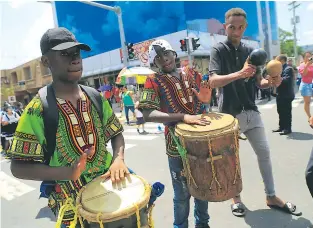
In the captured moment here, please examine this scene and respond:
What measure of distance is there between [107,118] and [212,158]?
2.58ft

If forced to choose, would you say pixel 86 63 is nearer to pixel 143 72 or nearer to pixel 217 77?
pixel 143 72

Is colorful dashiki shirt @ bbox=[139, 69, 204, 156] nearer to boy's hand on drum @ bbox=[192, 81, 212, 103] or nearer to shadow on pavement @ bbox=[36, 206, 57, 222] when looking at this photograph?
boy's hand on drum @ bbox=[192, 81, 212, 103]

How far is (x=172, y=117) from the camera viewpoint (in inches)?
87.4

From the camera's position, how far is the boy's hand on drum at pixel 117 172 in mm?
Result: 1632

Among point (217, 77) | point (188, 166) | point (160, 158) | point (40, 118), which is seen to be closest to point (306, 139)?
point (160, 158)

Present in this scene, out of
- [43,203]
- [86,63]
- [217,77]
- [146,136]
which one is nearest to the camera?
[217,77]

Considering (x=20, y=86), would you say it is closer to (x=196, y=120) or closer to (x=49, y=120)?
(x=196, y=120)

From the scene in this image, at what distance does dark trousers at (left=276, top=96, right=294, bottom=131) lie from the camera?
6.31m

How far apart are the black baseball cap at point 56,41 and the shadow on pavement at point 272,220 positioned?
7.93 ft

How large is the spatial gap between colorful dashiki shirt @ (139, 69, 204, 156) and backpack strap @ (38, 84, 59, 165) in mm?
888

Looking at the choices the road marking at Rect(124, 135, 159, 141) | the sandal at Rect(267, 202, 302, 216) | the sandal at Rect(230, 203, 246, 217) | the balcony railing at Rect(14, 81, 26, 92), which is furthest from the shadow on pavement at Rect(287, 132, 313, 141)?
the balcony railing at Rect(14, 81, 26, 92)

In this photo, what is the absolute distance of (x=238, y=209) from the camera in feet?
10.1

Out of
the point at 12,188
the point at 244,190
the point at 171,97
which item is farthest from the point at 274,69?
the point at 12,188

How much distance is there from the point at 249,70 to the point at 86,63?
84.7 feet
